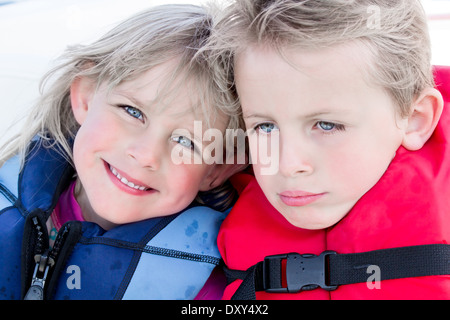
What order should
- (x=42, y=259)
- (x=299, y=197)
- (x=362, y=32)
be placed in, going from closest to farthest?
(x=362, y=32) → (x=299, y=197) → (x=42, y=259)

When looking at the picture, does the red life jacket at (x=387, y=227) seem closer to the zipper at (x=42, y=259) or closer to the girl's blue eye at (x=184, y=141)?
the girl's blue eye at (x=184, y=141)

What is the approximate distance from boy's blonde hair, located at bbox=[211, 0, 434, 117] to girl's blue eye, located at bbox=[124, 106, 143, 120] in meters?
0.28

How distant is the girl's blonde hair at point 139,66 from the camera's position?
1345 mm

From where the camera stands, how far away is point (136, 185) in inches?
Answer: 55.9

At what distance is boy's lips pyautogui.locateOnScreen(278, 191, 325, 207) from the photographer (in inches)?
47.4

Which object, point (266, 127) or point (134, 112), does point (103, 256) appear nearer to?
point (134, 112)

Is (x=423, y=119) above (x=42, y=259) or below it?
above

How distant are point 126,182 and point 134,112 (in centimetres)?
18

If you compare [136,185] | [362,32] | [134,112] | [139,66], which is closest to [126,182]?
[136,185]

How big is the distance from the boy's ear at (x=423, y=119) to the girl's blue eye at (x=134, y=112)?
62 centimetres

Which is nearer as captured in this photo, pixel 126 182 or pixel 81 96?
pixel 126 182

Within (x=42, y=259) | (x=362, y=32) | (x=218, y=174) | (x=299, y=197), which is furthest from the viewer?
(x=218, y=174)

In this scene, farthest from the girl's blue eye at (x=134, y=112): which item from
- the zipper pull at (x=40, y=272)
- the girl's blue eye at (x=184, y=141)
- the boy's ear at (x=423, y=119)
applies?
the boy's ear at (x=423, y=119)

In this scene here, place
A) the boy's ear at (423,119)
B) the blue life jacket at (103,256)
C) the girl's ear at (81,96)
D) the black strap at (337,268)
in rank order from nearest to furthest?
the black strap at (337,268), the boy's ear at (423,119), the blue life jacket at (103,256), the girl's ear at (81,96)
